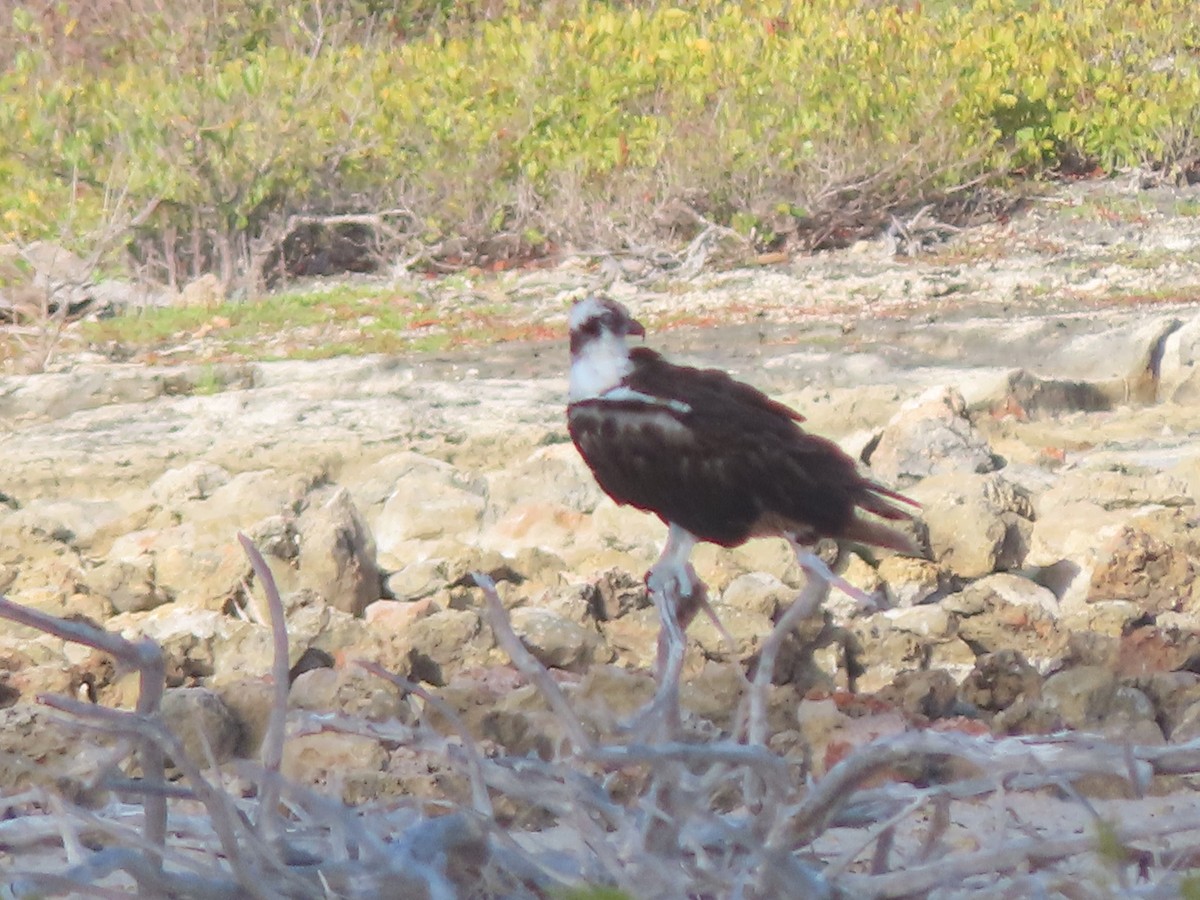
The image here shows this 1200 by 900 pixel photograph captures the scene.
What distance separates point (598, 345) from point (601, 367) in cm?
4

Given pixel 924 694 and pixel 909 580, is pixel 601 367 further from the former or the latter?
pixel 909 580

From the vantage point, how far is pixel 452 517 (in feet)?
20.7

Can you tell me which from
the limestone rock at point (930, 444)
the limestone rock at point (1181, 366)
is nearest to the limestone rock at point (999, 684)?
the limestone rock at point (930, 444)

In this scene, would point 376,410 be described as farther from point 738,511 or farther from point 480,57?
point 480,57

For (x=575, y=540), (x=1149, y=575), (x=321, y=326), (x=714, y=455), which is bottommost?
(x=321, y=326)

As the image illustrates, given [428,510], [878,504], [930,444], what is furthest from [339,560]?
[878,504]

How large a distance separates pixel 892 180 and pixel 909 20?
8.45 ft

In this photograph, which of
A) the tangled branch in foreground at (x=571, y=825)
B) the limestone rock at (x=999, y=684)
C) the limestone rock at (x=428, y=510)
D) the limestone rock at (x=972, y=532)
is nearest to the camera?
the tangled branch in foreground at (x=571, y=825)

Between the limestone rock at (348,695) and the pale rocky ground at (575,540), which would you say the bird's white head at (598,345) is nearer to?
the pale rocky ground at (575,540)

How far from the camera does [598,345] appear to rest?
3455 mm

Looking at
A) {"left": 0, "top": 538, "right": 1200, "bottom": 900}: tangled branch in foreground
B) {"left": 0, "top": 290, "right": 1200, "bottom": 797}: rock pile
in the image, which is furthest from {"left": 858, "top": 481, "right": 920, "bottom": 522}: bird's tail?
{"left": 0, "top": 538, "right": 1200, "bottom": 900}: tangled branch in foreground

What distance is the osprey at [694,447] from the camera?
11.2ft

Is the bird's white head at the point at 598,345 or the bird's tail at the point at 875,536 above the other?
the bird's white head at the point at 598,345

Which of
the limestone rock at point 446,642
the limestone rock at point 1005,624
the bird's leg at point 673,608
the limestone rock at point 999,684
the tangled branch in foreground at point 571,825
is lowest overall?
the limestone rock at point 1005,624
